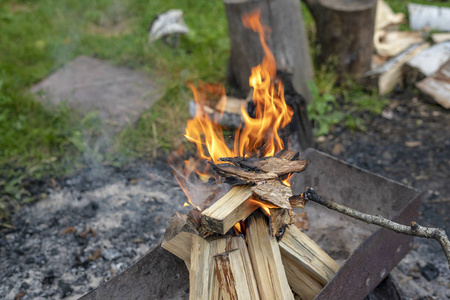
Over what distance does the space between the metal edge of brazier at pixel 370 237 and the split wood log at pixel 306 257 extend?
14cm

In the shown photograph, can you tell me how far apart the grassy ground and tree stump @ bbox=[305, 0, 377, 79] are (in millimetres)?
230

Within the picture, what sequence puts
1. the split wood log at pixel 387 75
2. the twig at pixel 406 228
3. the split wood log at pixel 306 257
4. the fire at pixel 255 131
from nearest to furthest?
1. the twig at pixel 406 228
2. the split wood log at pixel 306 257
3. the fire at pixel 255 131
4. the split wood log at pixel 387 75

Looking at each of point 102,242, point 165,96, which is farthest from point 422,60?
point 102,242

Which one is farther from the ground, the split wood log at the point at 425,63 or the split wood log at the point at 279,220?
the split wood log at the point at 279,220

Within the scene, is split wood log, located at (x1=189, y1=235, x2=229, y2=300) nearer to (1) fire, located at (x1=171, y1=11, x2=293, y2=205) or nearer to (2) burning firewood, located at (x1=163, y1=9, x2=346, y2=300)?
(2) burning firewood, located at (x1=163, y1=9, x2=346, y2=300)

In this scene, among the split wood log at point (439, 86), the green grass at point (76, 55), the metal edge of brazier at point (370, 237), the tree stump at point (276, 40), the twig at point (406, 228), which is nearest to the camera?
the twig at point (406, 228)

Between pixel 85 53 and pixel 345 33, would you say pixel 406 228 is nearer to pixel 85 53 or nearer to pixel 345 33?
pixel 345 33

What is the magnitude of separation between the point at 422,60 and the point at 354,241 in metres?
3.13

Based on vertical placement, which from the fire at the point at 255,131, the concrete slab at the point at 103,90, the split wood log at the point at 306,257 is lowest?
the concrete slab at the point at 103,90

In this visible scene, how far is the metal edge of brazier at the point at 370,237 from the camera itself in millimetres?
1932

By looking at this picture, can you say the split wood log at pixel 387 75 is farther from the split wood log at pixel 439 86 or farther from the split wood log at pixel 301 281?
the split wood log at pixel 301 281

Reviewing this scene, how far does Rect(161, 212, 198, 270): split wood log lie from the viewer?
2.07 m

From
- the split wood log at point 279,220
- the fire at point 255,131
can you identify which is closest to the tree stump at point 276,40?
the fire at point 255,131

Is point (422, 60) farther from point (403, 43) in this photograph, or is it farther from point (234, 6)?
point (234, 6)
